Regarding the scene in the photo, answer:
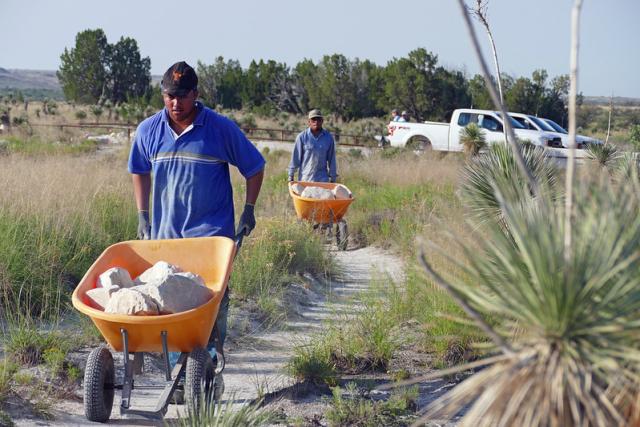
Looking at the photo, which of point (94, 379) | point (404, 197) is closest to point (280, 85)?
point (404, 197)

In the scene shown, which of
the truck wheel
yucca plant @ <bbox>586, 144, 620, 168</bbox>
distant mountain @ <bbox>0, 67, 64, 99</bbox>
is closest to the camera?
yucca plant @ <bbox>586, 144, 620, 168</bbox>

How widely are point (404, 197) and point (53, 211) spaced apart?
21.4 ft

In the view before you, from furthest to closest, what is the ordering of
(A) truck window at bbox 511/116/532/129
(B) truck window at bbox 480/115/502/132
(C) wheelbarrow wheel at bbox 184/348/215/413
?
1. (B) truck window at bbox 480/115/502/132
2. (A) truck window at bbox 511/116/532/129
3. (C) wheelbarrow wheel at bbox 184/348/215/413

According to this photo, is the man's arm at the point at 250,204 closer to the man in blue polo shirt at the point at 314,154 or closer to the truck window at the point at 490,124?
the man in blue polo shirt at the point at 314,154

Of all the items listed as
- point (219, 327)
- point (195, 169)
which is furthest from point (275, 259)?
point (195, 169)

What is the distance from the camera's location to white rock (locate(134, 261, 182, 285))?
4.40 m

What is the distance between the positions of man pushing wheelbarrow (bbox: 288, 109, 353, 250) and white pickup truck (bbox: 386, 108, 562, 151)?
37.2 ft

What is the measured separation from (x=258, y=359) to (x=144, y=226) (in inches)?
53.3

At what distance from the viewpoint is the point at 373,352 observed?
18.6 feet

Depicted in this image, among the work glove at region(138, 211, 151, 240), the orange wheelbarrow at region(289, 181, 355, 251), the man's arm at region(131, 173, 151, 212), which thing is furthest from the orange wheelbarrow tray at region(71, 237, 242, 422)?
the orange wheelbarrow at region(289, 181, 355, 251)

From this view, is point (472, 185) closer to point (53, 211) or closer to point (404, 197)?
point (53, 211)

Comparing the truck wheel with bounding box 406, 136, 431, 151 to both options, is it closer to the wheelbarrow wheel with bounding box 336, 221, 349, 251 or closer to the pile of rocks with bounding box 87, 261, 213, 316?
the wheelbarrow wheel with bounding box 336, 221, 349, 251

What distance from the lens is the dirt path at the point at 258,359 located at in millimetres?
4727

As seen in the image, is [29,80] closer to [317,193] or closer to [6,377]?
[317,193]
